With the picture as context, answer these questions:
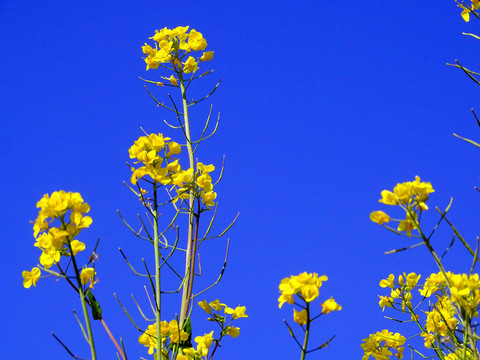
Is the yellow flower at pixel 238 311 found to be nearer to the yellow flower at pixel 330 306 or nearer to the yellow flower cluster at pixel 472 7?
the yellow flower at pixel 330 306

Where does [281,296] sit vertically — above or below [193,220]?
below

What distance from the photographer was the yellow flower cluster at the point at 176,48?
9.55 ft

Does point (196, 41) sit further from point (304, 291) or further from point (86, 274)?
point (304, 291)

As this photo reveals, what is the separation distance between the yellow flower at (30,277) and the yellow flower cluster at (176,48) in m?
1.51

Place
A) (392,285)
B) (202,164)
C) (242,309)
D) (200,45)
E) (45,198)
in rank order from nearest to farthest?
(45,198), (242,309), (202,164), (200,45), (392,285)

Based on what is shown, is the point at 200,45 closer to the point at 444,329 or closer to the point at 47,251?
the point at 47,251

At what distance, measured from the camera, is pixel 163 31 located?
2.94 m

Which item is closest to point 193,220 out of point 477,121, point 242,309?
point 242,309

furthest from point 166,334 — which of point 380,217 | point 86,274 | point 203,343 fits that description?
point 380,217

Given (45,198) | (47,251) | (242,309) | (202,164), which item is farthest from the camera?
(202,164)

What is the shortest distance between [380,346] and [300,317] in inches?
71.5

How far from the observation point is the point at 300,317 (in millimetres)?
1498

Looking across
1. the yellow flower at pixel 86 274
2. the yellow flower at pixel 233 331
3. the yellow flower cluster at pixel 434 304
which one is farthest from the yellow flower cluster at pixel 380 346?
the yellow flower at pixel 86 274

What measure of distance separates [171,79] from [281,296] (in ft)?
5.98
